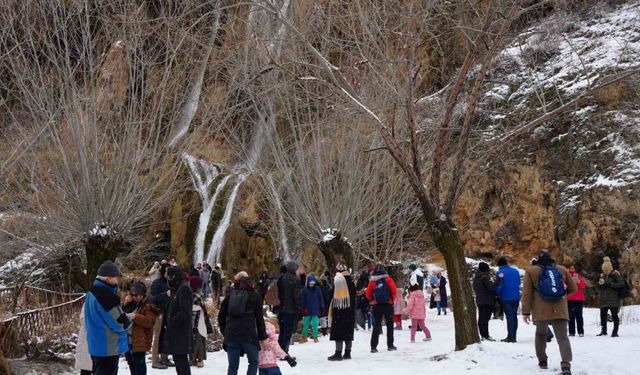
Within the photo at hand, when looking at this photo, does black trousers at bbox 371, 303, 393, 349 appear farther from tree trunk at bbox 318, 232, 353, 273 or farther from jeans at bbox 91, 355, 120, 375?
tree trunk at bbox 318, 232, 353, 273

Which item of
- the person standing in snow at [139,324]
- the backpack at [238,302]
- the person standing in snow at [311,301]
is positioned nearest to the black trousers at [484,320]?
the person standing in snow at [311,301]

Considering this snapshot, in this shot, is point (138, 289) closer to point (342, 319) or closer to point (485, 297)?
point (342, 319)

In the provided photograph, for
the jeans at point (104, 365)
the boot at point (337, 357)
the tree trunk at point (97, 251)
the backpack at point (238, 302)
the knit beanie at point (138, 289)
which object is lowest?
the boot at point (337, 357)

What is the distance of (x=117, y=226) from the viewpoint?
47.9ft

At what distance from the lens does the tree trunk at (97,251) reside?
13742mm

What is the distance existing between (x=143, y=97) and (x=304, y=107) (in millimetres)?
6727

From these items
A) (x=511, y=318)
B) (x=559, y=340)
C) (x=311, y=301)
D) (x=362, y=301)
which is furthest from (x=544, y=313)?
(x=362, y=301)

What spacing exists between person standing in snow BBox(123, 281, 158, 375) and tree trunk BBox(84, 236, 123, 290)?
5.91 metres

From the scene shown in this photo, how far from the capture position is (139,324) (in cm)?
808

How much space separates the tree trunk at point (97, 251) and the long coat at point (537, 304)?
8581 mm

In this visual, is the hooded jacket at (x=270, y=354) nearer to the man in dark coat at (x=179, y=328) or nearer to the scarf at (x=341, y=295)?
the man in dark coat at (x=179, y=328)

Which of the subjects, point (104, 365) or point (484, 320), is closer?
point (104, 365)

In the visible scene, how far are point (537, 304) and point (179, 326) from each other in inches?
174

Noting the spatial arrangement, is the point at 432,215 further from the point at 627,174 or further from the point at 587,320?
the point at 627,174
